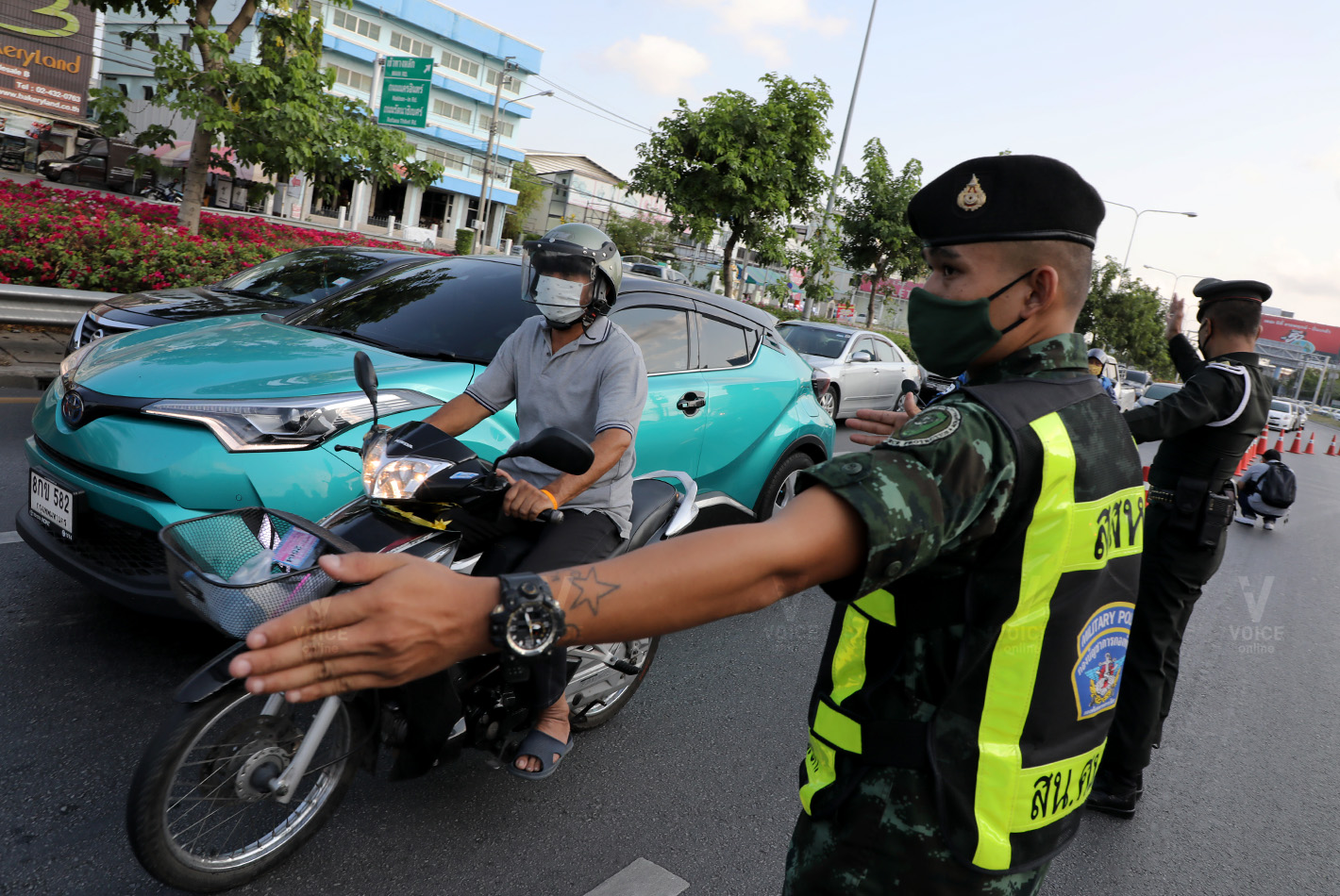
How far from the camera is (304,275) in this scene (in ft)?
25.0

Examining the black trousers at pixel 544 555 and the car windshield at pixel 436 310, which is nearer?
the black trousers at pixel 544 555

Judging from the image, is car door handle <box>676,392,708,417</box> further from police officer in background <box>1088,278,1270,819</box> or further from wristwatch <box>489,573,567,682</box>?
wristwatch <box>489,573,567,682</box>

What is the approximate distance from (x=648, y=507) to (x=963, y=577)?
211 cm

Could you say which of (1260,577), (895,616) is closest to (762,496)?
(895,616)

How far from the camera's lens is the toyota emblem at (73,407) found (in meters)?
3.33

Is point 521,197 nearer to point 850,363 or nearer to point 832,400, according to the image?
point 850,363

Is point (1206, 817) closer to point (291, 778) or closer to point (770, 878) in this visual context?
point (770, 878)

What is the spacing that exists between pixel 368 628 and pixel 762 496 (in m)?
4.66

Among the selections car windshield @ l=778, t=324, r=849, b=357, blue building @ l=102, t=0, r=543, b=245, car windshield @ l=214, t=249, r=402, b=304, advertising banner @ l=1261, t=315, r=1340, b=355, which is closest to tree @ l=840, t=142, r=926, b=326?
car windshield @ l=778, t=324, r=849, b=357

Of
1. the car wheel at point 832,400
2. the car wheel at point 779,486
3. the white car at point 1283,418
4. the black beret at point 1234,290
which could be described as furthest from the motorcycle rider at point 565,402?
the white car at point 1283,418

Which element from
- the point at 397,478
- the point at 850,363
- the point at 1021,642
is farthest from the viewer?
the point at 850,363

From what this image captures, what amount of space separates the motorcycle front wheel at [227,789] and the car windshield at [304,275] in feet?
17.3

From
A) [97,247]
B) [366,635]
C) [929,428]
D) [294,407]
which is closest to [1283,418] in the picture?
[97,247]

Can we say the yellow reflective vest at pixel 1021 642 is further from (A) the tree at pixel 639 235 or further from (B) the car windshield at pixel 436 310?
(A) the tree at pixel 639 235
